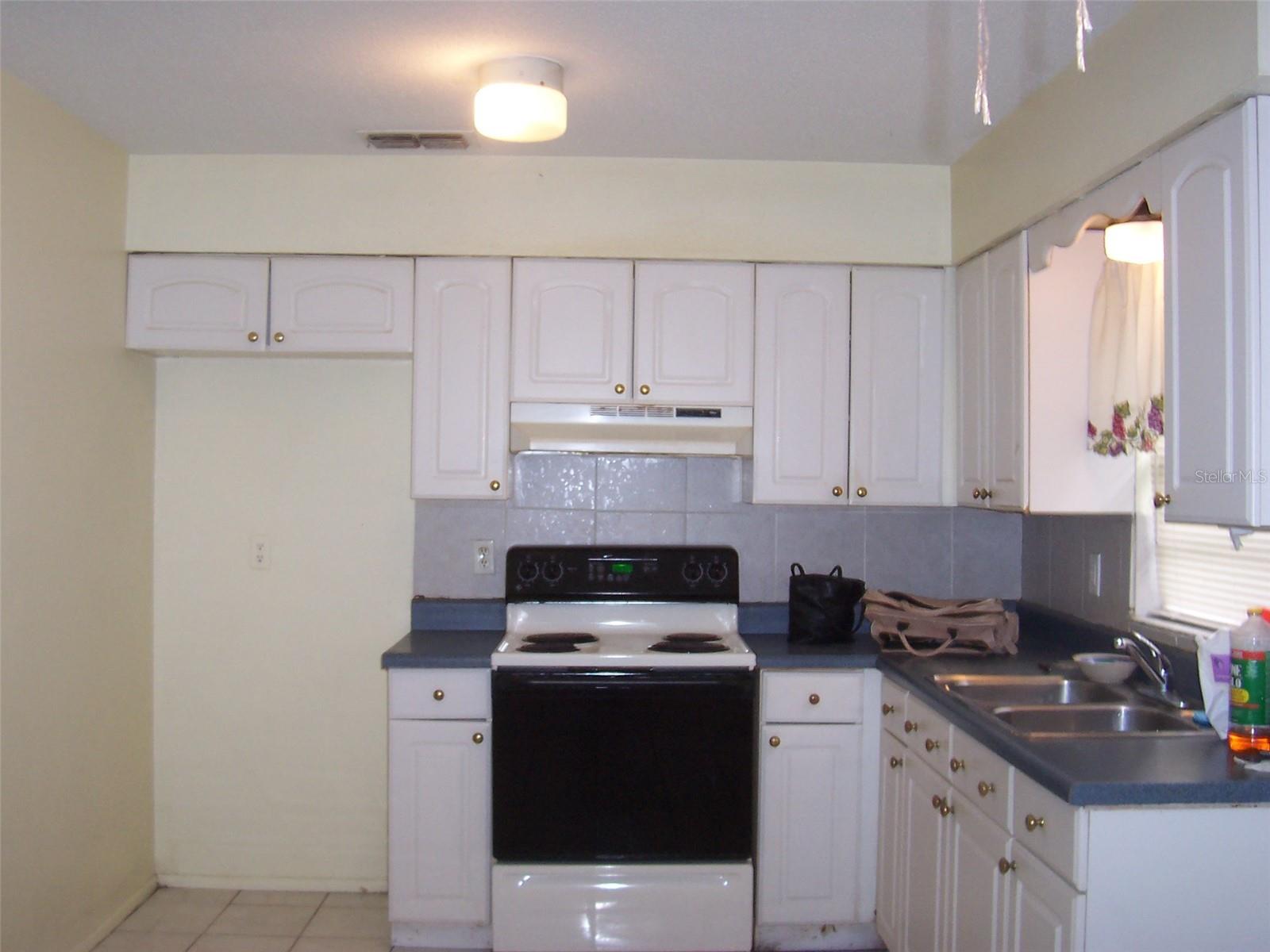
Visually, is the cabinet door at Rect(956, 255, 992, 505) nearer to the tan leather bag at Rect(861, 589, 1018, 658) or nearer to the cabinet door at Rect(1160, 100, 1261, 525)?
the tan leather bag at Rect(861, 589, 1018, 658)

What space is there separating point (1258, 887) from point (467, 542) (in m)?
2.36

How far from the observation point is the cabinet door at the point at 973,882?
6.70 ft

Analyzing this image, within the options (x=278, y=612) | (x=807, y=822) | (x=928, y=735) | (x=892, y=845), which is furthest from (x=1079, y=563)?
(x=278, y=612)

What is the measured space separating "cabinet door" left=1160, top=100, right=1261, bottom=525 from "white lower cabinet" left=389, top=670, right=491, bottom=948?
1870 mm

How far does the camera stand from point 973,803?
2199 mm

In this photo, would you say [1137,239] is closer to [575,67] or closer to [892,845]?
[575,67]

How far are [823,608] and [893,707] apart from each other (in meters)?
0.40

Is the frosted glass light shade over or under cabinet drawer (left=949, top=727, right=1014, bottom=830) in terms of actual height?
over

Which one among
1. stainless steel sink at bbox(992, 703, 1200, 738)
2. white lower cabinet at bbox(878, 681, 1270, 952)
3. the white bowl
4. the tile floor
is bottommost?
the tile floor

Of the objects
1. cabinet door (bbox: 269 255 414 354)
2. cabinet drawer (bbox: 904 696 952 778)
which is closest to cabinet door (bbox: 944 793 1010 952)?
cabinet drawer (bbox: 904 696 952 778)

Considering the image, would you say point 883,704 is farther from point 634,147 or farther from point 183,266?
point 183,266

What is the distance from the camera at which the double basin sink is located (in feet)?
7.20

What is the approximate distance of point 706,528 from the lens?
3439 mm

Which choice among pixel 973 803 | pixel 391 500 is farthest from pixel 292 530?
pixel 973 803
